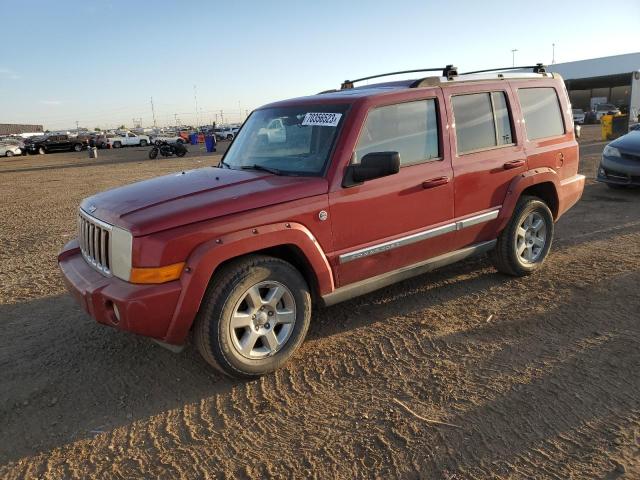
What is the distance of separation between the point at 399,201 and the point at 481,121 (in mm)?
1263

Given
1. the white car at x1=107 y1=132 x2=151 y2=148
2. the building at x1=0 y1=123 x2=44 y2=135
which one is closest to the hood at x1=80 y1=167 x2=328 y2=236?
the white car at x1=107 y1=132 x2=151 y2=148

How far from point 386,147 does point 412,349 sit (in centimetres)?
153

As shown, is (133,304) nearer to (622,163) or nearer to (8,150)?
(622,163)

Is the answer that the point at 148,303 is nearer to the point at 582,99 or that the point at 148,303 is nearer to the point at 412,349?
the point at 412,349

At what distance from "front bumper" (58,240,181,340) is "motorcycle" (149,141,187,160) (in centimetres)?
2662

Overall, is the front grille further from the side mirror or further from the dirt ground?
the side mirror

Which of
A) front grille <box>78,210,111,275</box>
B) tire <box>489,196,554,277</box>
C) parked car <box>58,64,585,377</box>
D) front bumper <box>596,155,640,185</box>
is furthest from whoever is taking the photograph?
front bumper <box>596,155,640,185</box>

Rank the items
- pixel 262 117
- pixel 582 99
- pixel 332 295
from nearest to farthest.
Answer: pixel 332 295
pixel 262 117
pixel 582 99

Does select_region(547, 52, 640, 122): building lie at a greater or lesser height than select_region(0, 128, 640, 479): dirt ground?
greater

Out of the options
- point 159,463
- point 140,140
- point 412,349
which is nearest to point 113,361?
point 159,463

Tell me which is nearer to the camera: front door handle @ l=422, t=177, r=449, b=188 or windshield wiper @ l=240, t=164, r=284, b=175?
windshield wiper @ l=240, t=164, r=284, b=175

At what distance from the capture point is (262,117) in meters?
4.51

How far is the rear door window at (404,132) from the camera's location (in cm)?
379

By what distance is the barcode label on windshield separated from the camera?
12.5ft
